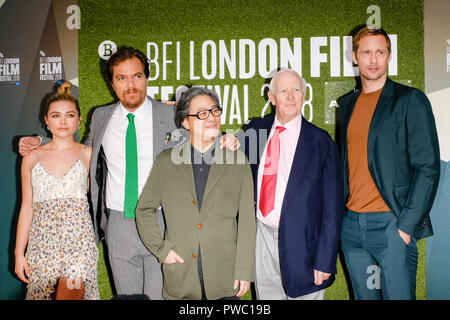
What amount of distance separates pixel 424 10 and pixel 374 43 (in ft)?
3.90

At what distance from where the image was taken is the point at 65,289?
293 centimetres

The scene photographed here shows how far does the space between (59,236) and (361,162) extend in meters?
2.30

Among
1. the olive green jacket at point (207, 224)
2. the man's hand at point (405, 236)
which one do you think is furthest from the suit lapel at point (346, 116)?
the olive green jacket at point (207, 224)

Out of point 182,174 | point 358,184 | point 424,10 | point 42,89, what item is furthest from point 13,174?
point 424,10

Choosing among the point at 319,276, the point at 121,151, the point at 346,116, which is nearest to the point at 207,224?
the point at 319,276

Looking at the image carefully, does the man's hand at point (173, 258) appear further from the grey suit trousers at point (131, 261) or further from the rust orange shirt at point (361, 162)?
the rust orange shirt at point (361, 162)

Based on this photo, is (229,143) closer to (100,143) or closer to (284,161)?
(284,161)

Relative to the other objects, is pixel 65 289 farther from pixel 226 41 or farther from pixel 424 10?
pixel 424 10

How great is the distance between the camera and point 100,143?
118 inches

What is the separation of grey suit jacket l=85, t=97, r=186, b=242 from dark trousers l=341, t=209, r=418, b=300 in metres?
1.49

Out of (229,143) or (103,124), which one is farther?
(103,124)

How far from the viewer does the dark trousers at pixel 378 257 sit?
2.68 m

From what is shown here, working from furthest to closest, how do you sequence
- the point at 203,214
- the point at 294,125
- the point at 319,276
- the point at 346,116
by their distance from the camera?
the point at 346,116, the point at 294,125, the point at 319,276, the point at 203,214

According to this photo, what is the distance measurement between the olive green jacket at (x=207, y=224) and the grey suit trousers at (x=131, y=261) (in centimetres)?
37
